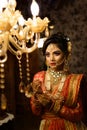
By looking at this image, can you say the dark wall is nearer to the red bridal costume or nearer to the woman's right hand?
the red bridal costume

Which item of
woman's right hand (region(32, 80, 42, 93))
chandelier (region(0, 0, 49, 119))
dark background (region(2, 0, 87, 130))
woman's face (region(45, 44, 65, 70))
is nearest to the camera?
chandelier (region(0, 0, 49, 119))

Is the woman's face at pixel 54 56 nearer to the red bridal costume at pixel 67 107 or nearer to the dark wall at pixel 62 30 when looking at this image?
the red bridal costume at pixel 67 107

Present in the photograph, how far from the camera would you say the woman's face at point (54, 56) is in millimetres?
2001

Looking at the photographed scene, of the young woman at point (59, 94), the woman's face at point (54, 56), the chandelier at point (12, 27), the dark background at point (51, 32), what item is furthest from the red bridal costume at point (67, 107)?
the dark background at point (51, 32)

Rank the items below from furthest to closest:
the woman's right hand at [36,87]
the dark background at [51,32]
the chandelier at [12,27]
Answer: the dark background at [51,32] < the woman's right hand at [36,87] < the chandelier at [12,27]

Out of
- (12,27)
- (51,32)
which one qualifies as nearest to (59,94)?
(12,27)

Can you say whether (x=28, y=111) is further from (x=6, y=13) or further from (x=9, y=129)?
(x=6, y=13)

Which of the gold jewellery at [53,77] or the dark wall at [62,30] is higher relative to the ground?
the dark wall at [62,30]

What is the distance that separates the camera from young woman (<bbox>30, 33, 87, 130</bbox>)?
1923mm

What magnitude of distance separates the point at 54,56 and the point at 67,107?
0.33m

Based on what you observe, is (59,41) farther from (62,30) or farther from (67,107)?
(62,30)

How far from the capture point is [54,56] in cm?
201

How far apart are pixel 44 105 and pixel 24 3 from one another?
233 cm

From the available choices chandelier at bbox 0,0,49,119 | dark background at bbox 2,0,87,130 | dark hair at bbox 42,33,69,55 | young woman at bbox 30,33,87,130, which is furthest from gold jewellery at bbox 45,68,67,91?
dark background at bbox 2,0,87,130
